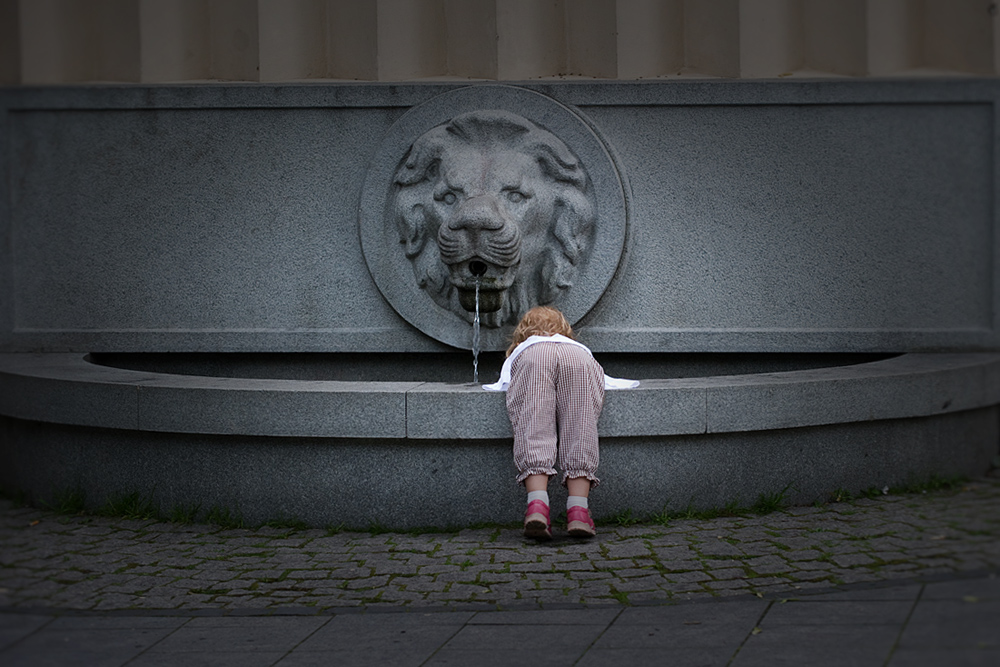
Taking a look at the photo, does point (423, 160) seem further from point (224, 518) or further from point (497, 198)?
point (224, 518)

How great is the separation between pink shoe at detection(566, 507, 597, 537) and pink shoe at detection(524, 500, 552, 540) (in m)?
0.10

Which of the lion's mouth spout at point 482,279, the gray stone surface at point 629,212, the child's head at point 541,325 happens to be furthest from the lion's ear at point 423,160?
the child's head at point 541,325

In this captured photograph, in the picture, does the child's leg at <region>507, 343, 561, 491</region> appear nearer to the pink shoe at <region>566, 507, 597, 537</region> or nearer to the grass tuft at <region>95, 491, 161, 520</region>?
the pink shoe at <region>566, 507, 597, 537</region>

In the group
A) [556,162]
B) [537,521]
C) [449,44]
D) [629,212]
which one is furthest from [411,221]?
[537,521]

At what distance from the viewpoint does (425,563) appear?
405 centimetres

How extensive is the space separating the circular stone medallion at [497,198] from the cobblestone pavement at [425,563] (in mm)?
1750

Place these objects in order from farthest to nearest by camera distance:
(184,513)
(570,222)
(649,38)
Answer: (649,38) < (570,222) < (184,513)

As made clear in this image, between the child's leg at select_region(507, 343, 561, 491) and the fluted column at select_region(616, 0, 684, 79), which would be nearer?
the child's leg at select_region(507, 343, 561, 491)

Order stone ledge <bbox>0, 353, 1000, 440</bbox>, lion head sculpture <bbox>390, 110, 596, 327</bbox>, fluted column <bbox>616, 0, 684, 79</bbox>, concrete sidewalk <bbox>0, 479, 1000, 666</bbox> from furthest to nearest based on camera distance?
fluted column <bbox>616, 0, 684, 79</bbox>
lion head sculpture <bbox>390, 110, 596, 327</bbox>
stone ledge <bbox>0, 353, 1000, 440</bbox>
concrete sidewalk <bbox>0, 479, 1000, 666</bbox>

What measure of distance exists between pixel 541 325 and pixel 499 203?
3.71ft

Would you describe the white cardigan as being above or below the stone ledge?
above

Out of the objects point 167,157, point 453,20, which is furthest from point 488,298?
point 167,157

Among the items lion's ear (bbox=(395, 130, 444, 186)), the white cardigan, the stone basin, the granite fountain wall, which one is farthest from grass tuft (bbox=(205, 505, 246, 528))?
lion's ear (bbox=(395, 130, 444, 186))

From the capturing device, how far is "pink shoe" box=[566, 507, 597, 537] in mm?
4258
